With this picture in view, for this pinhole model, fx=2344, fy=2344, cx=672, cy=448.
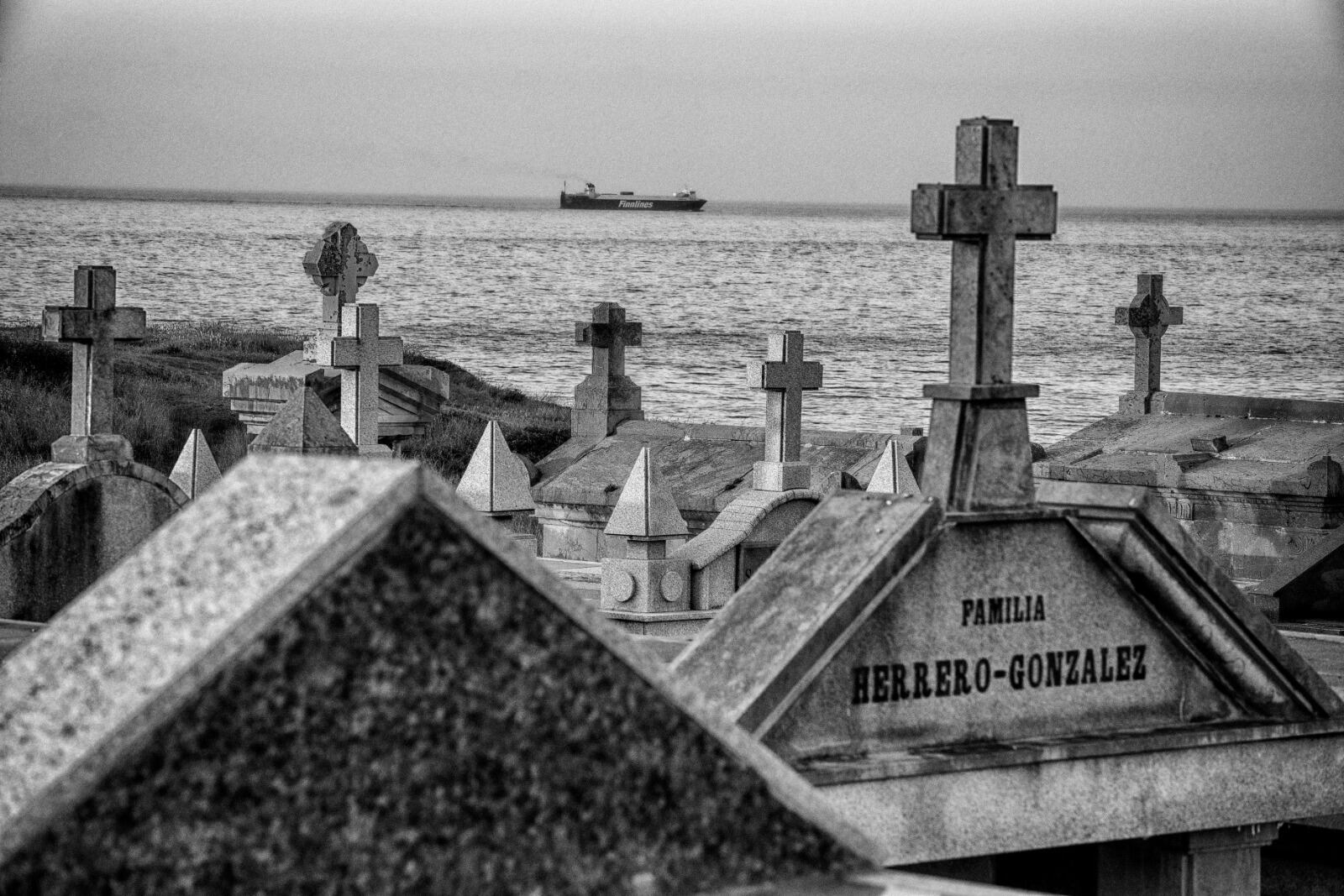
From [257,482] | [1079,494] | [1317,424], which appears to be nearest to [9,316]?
[1317,424]

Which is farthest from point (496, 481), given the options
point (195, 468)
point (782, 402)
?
point (782, 402)

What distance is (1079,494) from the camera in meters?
7.91

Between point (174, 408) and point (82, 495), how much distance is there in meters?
22.7

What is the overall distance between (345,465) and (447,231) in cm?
11932

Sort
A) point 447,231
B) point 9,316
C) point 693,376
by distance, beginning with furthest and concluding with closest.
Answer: point 447,231, point 693,376, point 9,316

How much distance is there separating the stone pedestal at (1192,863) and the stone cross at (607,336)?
42.9ft

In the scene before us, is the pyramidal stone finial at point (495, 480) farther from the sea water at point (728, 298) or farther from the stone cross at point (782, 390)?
the sea water at point (728, 298)

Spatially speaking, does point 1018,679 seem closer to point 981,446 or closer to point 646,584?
point 981,446

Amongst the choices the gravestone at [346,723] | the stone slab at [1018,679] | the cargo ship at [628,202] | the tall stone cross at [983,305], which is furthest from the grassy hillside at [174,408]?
the cargo ship at [628,202]

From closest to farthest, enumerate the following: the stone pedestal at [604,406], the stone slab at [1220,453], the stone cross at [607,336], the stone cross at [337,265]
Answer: the stone slab at [1220,453] < the stone cross at [337,265] < the stone pedestal at [604,406] < the stone cross at [607,336]

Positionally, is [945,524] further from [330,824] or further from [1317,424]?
[1317,424]

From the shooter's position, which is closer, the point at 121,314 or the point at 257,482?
the point at 257,482

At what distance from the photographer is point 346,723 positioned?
3.30m

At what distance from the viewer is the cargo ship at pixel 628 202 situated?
12338 centimetres
